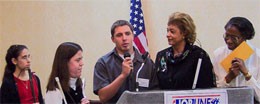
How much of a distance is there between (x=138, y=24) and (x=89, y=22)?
0.64m

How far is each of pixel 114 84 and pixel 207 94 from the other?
27.4 inches

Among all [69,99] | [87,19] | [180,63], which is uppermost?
[87,19]

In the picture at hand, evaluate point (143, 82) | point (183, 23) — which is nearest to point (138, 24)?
point (183, 23)

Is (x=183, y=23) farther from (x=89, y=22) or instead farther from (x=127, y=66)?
(x=89, y=22)

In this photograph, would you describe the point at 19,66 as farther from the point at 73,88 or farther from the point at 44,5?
the point at 44,5

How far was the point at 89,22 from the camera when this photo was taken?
15.6 ft

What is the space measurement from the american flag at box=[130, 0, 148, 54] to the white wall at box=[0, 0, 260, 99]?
13 cm

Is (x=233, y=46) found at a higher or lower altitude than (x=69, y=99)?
higher

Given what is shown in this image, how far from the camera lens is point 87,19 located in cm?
477

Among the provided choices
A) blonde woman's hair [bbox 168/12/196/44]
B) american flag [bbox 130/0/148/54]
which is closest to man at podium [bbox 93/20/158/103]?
blonde woman's hair [bbox 168/12/196/44]

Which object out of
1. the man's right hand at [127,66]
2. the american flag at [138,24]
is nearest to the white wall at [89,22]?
the american flag at [138,24]

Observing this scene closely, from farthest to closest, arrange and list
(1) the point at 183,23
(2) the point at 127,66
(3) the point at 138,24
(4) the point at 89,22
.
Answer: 1. (4) the point at 89,22
2. (3) the point at 138,24
3. (1) the point at 183,23
4. (2) the point at 127,66

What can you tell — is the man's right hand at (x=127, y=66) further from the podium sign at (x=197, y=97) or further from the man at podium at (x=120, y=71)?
the podium sign at (x=197, y=97)

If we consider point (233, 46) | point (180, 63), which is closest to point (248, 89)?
point (180, 63)
